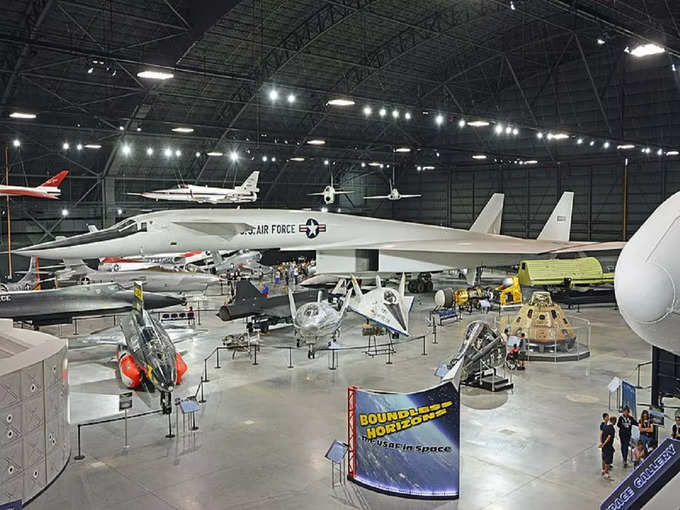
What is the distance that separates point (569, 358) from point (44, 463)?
13.4m

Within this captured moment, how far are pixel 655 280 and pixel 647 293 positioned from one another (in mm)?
108

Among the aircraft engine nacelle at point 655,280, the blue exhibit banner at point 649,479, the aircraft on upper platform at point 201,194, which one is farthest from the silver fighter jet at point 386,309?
the aircraft on upper platform at point 201,194

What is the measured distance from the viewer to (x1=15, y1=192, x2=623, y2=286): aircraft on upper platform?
19.3 metres

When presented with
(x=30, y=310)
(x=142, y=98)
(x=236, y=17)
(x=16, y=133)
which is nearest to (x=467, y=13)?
(x=236, y=17)

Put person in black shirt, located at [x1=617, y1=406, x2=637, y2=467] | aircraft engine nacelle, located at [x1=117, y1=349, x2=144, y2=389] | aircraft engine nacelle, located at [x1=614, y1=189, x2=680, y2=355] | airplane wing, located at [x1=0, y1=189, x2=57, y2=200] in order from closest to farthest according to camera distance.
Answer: aircraft engine nacelle, located at [x1=614, y1=189, x2=680, y2=355] → person in black shirt, located at [x1=617, y1=406, x2=637, y2=467] → aircraft engine nacelle, located at [x1=117, y1=349, x2=144, y2=389] → airplane wing, located at [x1=0, y1=189, x2=57, y2=200]

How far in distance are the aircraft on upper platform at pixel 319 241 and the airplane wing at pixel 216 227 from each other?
0.11ft

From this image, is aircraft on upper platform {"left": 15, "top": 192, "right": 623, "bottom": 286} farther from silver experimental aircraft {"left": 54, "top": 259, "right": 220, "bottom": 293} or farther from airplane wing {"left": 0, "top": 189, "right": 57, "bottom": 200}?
airplane wing {"left": 0, "top": 189, "right": 57, "bottom": 200}

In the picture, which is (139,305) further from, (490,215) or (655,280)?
(490,215)

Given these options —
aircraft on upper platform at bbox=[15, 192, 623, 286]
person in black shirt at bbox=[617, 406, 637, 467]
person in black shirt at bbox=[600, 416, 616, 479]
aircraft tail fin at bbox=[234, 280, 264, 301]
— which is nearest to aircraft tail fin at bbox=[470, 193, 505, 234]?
aircraft on upper platform at bbox=[15, 192, 623, 286]

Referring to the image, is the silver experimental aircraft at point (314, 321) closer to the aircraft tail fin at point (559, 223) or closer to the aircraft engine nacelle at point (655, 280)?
the aircraft engine nacelle at point (655, 280)

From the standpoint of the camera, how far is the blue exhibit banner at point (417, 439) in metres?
8.47

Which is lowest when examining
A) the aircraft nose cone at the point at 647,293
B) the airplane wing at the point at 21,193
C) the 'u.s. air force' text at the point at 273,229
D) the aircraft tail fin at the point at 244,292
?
the aircraft tail fin at the point at 244,292

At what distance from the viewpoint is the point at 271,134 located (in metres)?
33.9

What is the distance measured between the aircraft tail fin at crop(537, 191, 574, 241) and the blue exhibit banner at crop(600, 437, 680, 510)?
25.4 metres
